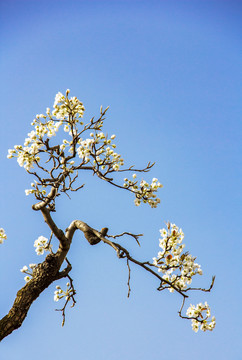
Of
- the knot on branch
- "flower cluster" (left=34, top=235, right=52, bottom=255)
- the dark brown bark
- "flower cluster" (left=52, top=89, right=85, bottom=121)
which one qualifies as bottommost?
the dark brown bark

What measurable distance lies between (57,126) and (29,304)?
269 centimetres

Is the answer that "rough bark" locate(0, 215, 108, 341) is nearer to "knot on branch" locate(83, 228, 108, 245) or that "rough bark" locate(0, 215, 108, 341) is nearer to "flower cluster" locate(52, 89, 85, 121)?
"knot on branch" locate(83, 228, 108, 245)

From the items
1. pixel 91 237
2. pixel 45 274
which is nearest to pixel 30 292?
pixel 45 274

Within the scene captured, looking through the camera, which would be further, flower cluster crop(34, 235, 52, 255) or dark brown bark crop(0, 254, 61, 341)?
flower cluster crop(34, 235, 52, 255)

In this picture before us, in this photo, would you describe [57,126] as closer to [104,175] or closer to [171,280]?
[104,175]

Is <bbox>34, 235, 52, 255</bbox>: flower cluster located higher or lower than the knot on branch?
lower

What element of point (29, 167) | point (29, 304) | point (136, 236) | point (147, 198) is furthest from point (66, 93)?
point (29, 304)

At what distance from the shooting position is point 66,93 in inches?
197

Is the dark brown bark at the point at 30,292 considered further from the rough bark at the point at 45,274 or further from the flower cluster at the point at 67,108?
the flower cluster at the point at 67,108

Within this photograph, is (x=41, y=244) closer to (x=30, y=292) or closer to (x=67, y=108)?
(x=30, y=292)

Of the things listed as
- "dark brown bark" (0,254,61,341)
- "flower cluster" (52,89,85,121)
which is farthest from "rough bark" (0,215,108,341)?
"flower cluster" (52,89,85,121)

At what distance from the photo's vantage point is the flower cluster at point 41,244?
5.62 meters

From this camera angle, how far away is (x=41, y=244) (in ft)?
18.5

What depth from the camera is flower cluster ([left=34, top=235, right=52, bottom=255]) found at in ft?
18.4
